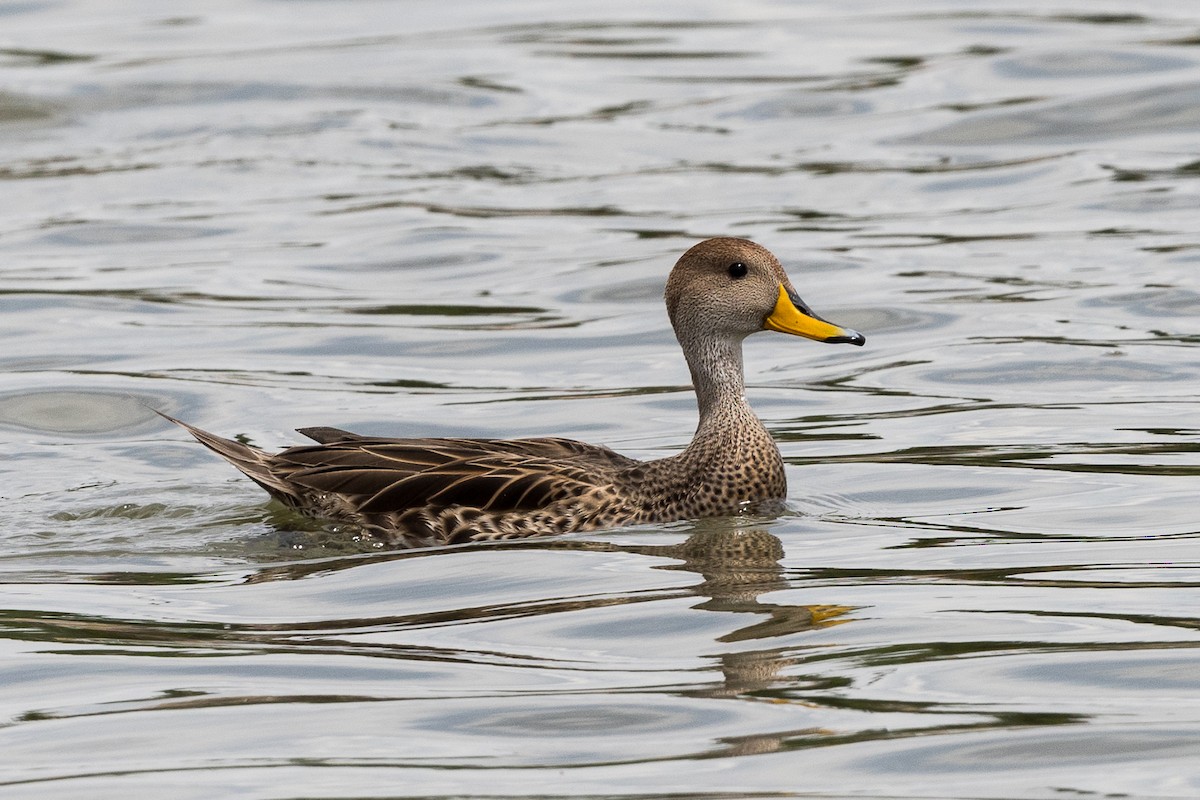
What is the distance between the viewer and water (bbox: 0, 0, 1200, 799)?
7227 mm

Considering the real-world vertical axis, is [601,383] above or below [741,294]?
below

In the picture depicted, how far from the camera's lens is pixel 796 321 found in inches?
428

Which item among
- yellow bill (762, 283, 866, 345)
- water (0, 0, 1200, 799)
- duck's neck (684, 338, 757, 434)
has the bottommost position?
water (0, 0, 1200, 799)

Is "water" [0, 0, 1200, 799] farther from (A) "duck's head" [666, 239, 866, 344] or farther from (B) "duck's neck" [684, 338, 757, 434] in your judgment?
(A) "duck's head" [666, 239, 866, 344]

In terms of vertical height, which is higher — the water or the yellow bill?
the yellow bill

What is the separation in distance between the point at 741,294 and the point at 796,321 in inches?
11.4

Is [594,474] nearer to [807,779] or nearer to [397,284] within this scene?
[807,779]

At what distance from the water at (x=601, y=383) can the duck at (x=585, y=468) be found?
0.66 ft

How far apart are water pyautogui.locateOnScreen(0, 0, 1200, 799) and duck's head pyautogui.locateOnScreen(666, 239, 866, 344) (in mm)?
853

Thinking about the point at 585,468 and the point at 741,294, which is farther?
the point at 741,294

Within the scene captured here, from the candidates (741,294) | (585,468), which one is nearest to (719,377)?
(741,294)

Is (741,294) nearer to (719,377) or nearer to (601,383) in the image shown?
(719,377)

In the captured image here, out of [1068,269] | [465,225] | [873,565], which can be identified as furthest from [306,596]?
[465,225]

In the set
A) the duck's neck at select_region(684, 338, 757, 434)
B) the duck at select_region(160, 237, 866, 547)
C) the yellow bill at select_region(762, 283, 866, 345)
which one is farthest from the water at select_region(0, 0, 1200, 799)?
the yellow bill at select_region(762, 283, 866, 345)
